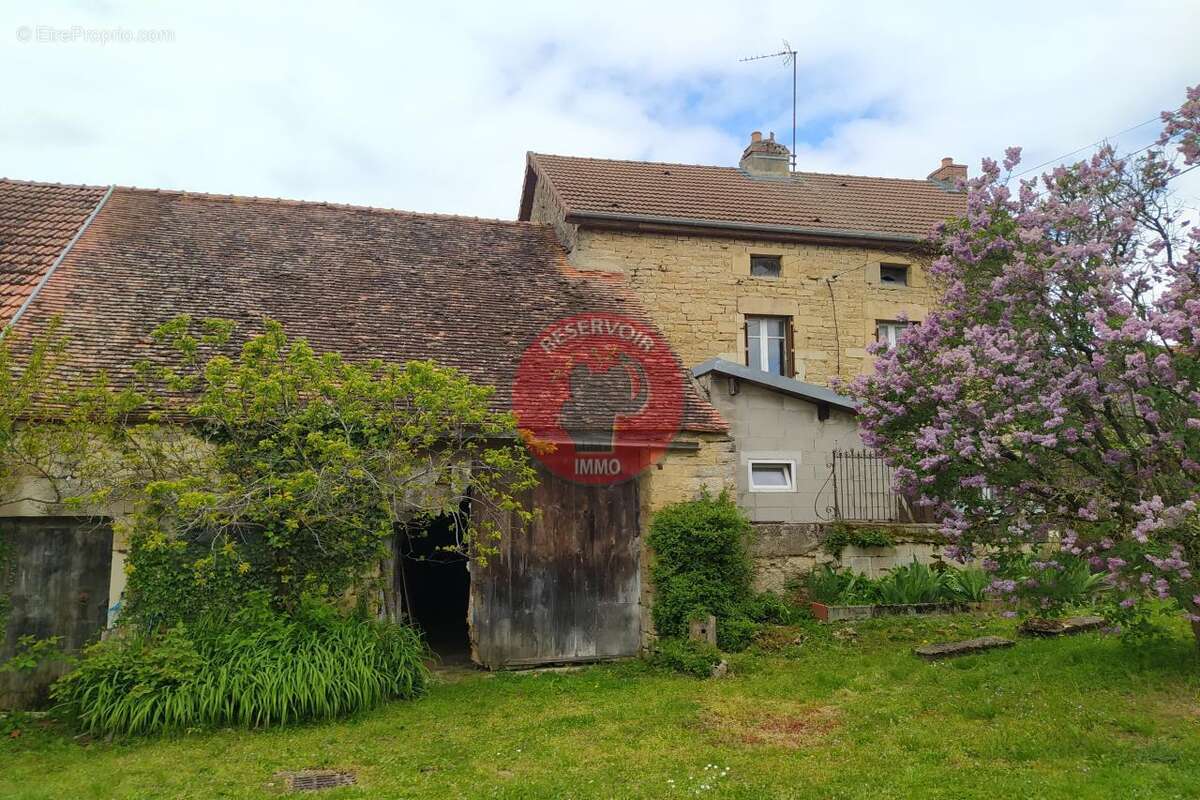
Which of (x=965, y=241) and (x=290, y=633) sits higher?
(x=965, y=241)

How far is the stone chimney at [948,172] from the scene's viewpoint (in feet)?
56.8

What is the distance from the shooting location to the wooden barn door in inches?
362

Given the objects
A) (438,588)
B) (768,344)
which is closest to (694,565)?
(438,588)

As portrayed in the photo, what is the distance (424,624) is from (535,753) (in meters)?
5.73

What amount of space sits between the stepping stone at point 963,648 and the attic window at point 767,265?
706 cm

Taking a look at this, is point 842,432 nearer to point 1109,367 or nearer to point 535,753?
point 1109,367

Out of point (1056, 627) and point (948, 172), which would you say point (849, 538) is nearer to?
point (1056, 627)

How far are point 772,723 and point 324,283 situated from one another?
7.78 m

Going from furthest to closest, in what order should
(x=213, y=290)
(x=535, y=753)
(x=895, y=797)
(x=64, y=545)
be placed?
1. (x=213, y=290)
2. (x=64, y=545)
3. (x=535, y=753)
4. (x=895, y=797)

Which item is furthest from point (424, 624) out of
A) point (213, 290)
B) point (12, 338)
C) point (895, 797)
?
point (895, 797)

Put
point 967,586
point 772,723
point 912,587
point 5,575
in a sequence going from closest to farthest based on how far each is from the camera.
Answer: point 772,723 → point 5,575 → point 912,587 → point 967,586

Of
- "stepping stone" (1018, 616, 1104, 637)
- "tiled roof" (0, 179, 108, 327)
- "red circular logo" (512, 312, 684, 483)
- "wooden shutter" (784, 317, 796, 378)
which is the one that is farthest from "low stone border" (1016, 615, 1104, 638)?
"tiled roof" (0, 179, 108, 327)

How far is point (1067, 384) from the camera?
660cm

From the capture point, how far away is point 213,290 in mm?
10438
